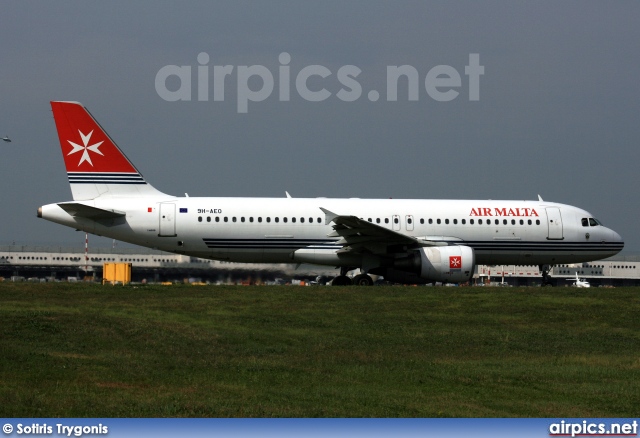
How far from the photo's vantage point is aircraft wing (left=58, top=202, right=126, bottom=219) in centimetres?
3503

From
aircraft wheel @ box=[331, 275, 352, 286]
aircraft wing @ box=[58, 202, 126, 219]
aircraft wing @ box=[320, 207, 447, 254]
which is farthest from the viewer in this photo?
aircraft wheel @ box=[331, 275, 352, 286]

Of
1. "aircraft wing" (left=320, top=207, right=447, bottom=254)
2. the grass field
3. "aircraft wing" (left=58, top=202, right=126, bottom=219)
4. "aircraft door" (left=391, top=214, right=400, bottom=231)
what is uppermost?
"aircraft wing" (left=58, top=202, right=126, bottom=219)

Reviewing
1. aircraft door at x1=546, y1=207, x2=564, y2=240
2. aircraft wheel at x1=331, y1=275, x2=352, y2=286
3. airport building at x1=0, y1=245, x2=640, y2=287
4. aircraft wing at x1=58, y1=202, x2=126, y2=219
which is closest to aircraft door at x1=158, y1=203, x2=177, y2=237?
aircraft wing at x1=58, y1=202, x2=126, y2=219

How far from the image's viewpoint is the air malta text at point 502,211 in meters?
38.3

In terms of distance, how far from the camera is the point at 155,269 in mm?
46219

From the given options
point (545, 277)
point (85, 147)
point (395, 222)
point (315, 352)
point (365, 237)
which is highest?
point (85, 147)

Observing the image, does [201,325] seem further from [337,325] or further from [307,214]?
[307,214]

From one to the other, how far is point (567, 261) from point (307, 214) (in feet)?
37.5

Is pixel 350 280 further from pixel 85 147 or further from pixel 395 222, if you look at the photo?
pixel 85 147

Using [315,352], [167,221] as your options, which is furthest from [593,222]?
[315,352]

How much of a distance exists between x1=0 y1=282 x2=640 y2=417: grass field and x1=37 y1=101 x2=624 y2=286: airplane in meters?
3.19

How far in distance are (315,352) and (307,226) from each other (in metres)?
16.4

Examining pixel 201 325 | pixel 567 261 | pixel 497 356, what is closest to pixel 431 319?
pixel 497 356

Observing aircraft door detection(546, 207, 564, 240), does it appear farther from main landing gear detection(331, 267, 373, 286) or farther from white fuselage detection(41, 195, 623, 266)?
main landing gear detection(331, 267, 373, 286)
